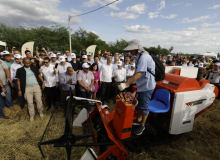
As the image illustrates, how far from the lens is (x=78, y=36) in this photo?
3444cm

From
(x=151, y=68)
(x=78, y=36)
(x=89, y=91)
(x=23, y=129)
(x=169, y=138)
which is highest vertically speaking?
(x=78, y=36)

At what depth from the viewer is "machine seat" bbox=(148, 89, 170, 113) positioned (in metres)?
2.74

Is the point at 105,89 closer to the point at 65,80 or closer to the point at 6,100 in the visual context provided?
the point at 65,80

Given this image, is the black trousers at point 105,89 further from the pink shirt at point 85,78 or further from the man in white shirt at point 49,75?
the man in white shirt at point 49,75

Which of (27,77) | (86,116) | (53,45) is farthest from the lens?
(53,45)

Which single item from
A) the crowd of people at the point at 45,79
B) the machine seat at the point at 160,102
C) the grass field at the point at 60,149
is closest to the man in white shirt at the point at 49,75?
the crowd of people at the point at 45,79

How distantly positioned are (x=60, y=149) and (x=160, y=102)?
2.72 m

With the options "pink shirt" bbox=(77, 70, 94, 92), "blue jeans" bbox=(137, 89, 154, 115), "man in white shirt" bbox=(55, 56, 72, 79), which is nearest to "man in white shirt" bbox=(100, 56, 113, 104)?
"pink shirt" bbox=(77, 70, 94, 92)

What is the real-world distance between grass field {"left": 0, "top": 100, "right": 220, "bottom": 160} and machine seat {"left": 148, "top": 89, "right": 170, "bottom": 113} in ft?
3.23

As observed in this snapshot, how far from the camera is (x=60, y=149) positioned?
290 cm

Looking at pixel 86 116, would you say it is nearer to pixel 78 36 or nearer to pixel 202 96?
pixel 202 96

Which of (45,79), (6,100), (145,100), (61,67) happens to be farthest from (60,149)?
(6,100)

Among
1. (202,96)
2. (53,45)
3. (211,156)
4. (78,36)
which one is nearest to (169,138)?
(211,156)

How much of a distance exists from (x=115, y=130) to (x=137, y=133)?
1.52ft
